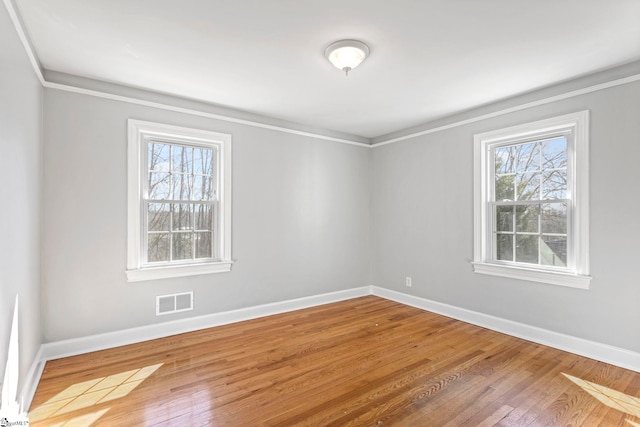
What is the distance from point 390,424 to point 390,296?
115 inches

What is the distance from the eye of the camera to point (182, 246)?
11.6 feet

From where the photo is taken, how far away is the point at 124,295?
10.2 ft

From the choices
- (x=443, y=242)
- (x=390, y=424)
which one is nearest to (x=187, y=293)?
(x=390, y=424)

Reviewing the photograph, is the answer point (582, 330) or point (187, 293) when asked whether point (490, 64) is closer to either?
point (582, 330)

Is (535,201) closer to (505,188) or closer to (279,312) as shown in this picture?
(505,188)

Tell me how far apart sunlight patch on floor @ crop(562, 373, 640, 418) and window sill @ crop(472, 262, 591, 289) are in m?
0.90

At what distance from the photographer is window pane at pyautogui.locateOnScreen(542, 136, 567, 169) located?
10.2ft

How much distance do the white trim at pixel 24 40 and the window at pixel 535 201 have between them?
4163mm

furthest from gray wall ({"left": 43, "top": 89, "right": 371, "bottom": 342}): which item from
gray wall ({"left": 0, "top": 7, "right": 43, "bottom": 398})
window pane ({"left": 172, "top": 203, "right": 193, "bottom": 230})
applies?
window pane ({"left": 172, "top": 203, "right": 193, "bottom": 230})

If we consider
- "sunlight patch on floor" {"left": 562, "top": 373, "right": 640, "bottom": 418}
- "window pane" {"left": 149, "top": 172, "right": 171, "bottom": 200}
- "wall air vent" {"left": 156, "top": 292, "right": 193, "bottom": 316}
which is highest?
"window pane" {"left": 149, "top": 172, "right": 171, "bottom": 200}

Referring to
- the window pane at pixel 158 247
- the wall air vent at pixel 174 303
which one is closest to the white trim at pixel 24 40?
the window pane at pixel 158 247

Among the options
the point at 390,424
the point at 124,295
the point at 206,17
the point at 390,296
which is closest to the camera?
the point at 390,424

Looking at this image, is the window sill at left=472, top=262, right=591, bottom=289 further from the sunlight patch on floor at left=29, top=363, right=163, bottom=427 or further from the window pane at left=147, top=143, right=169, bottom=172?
the window pane at left=147, top=143, right=169, bottom=172

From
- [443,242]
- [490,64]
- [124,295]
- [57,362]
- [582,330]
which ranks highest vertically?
[490,64]
